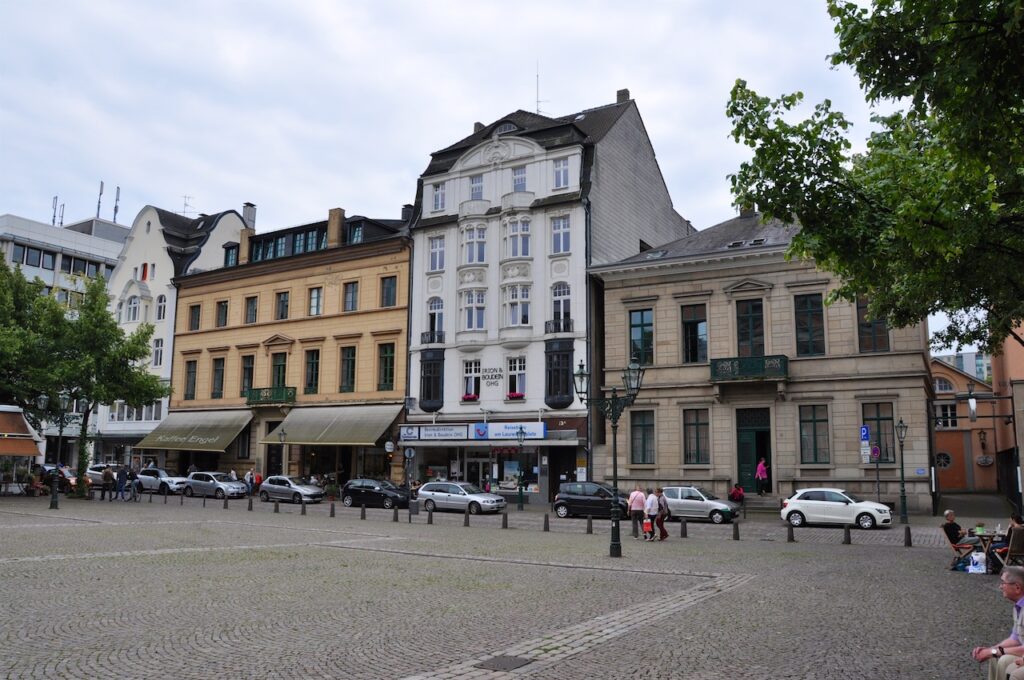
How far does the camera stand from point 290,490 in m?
39.2

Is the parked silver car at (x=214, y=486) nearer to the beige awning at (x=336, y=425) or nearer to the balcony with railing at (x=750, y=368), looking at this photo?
the beige awning at (x=336, y=425)

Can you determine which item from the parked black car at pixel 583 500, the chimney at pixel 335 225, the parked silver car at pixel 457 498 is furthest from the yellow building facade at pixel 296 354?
the parked black car at pixel 583 500

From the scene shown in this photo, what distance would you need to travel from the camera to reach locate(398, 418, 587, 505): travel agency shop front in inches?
1486

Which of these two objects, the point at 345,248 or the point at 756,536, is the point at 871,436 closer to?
the point at 756,536

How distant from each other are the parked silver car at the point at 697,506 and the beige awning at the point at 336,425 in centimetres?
1674

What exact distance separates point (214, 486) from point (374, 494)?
387 inches

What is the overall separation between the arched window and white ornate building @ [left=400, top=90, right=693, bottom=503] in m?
23.4

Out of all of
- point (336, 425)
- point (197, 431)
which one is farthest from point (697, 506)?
point (197, 431)

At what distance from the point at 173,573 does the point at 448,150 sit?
32810 millimetres

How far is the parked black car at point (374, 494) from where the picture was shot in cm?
3647

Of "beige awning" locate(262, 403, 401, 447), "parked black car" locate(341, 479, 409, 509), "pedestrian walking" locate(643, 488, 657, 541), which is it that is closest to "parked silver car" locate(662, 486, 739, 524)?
"pedestrian walking" locate(643, 488, 657, 541)

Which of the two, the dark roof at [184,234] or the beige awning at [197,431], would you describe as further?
the dark roof at [184,234]

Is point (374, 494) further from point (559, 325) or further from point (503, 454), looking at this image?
point (559, 325)

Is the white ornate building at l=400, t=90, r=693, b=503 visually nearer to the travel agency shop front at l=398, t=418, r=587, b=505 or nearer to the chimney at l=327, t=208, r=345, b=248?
the travel agency shop front at l=398, t=418, r=587, b=505
